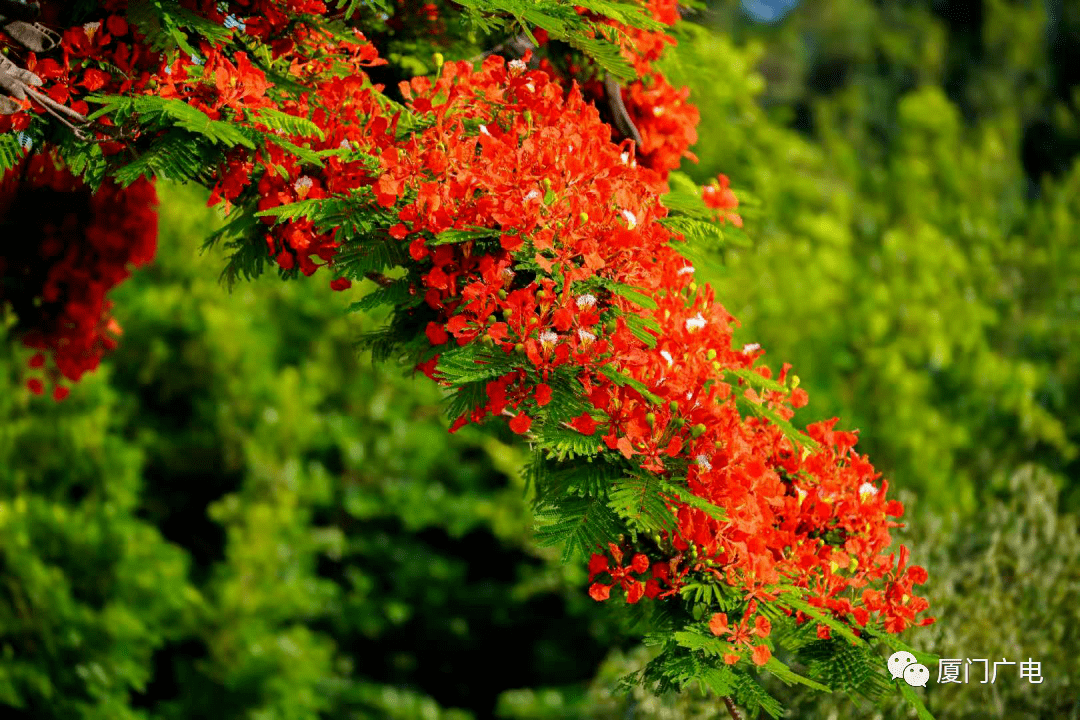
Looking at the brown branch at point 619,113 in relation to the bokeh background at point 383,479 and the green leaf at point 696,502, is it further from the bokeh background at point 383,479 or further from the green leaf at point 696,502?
the bokeh background at point 383,479

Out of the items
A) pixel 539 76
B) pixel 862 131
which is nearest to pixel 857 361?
pixel 539 76

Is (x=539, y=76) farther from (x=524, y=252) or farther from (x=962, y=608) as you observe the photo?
(x=962, y=608)

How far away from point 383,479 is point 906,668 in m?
6.15

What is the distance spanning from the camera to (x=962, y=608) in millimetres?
4594

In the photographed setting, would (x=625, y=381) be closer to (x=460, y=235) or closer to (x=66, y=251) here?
(x=460, y=235)

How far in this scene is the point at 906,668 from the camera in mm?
2869

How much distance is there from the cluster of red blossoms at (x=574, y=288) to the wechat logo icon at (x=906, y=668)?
144 mm

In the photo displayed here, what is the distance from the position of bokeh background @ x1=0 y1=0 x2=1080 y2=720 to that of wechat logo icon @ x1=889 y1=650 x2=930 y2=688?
214cm

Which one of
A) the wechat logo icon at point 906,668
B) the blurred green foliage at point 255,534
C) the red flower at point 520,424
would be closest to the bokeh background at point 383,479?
the blurred green foliage at point 255,534

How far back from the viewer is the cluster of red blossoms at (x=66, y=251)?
3887 millimetres

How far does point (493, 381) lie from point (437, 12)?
187cm
